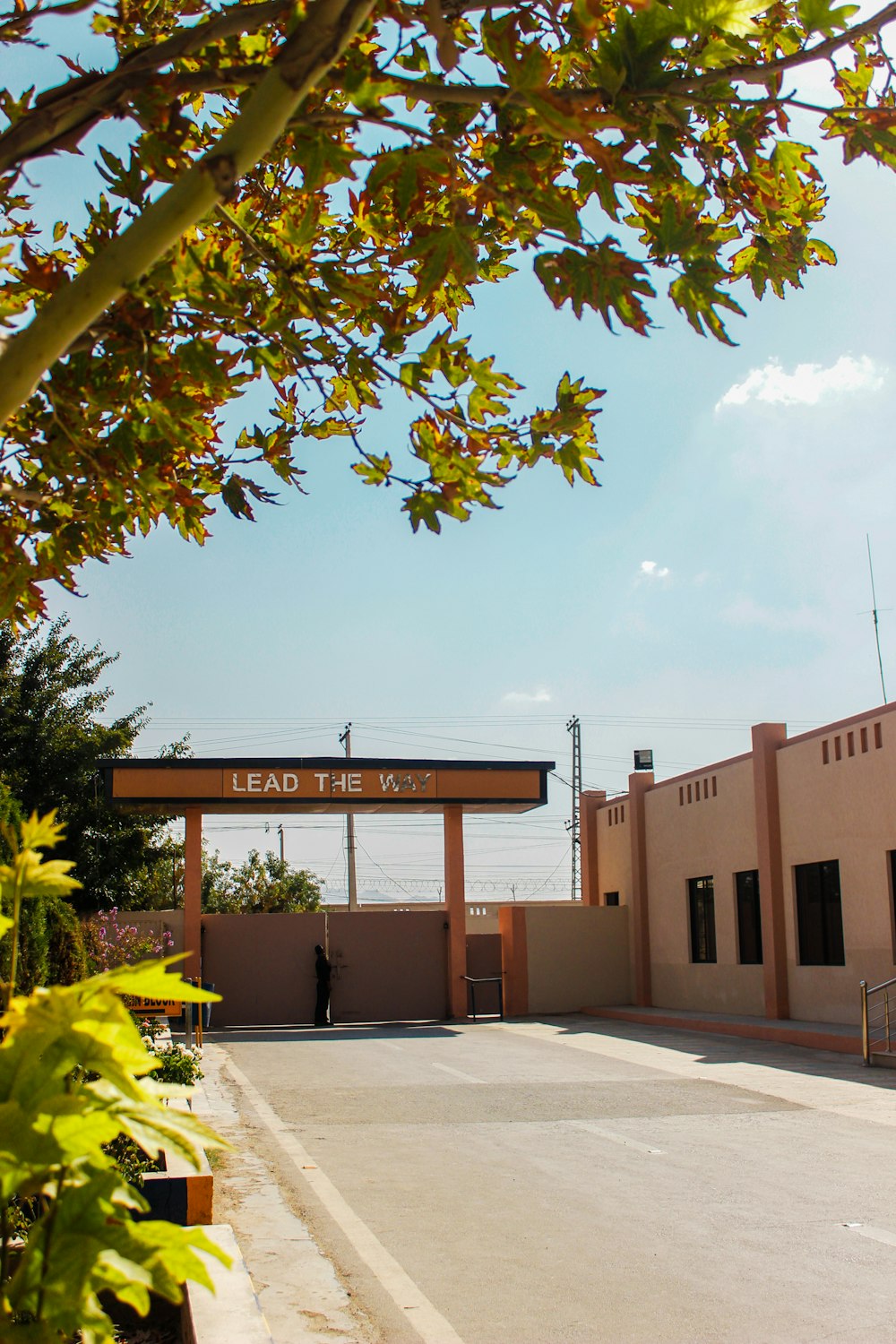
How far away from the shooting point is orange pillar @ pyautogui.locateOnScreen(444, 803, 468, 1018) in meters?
25.4

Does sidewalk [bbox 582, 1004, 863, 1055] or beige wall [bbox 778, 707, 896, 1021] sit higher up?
beige wall [bbox 778, 707, 896, 1021]

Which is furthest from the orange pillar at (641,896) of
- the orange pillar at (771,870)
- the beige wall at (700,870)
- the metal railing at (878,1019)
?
the metal railing at (878,1019)

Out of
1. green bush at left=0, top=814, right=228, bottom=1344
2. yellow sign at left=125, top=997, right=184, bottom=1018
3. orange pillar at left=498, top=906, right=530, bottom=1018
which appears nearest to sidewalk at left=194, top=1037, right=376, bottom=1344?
green bush at left=0, top=814, right=228, bottom=1344

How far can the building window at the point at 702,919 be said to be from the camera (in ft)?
80.4

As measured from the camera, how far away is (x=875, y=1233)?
23.7 ft

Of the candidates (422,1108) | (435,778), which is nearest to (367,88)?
(422,1108)

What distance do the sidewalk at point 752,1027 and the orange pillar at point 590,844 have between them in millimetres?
4477

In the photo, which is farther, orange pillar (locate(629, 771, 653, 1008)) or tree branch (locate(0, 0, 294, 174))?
orange pillar (locate(629, 771, 653, 1008))

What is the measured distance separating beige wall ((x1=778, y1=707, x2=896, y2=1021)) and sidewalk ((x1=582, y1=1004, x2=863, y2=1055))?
58cm

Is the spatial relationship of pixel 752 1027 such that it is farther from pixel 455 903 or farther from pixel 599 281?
pixel 599 281

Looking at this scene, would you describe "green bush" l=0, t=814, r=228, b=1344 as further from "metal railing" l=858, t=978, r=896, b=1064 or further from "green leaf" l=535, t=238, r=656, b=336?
"metal railing" l=858, t=978, r=896, b=1064

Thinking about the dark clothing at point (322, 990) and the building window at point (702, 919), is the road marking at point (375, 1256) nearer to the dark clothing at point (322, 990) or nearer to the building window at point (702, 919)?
the dark clothing at point (322, 990)

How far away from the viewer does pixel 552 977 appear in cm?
2680

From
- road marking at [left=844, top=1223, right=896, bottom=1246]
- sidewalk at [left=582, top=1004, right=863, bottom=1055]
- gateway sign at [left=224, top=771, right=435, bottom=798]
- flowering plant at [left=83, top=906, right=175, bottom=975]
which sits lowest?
sidewalk at [left=582, top=1004, right=863, bottom=1055]
